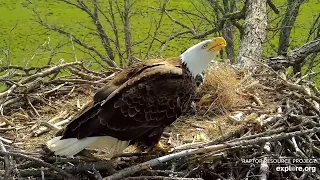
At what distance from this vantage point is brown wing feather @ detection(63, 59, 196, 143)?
3.04 m

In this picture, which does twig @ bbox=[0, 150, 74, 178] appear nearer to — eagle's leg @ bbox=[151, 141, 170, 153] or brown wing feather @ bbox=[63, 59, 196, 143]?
brown wing feather @ bbox=[63, 59, 196, 143]

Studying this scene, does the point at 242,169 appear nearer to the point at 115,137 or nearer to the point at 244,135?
the point at 244,135

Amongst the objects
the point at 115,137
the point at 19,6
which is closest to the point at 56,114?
the point at 115,137

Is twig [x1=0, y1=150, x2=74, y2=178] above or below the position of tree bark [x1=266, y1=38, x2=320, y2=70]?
below

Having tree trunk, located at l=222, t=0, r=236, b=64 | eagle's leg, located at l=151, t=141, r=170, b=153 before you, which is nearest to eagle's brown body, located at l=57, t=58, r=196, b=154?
eagle's leg, located at l=151, t=141, r=170, b=153

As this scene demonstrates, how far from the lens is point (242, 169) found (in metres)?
3.15

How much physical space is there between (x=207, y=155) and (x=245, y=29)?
2.26m

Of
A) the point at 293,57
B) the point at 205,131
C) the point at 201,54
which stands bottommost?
the point at 205,131

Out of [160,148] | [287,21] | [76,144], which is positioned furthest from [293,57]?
[76,144]

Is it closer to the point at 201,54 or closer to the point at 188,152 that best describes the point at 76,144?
the point at 188,152

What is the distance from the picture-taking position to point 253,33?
487 cm

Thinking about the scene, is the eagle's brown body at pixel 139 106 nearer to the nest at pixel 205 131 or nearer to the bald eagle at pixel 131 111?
the bald eagle at pixel 131 111

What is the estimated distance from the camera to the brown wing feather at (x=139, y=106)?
3.04m

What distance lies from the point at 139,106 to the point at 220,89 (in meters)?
0.99
